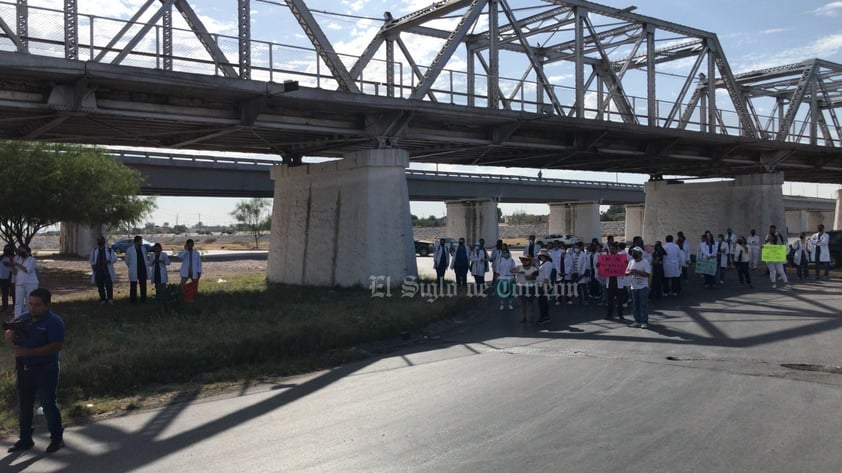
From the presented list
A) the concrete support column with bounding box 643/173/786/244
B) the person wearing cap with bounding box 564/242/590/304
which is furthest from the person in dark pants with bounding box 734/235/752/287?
the concrete support column with bounding box 643/173/786/244

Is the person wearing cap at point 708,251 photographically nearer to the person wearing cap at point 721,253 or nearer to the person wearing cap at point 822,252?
the person wearing cap at point 721,253

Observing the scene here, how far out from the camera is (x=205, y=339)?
11711 millimetres

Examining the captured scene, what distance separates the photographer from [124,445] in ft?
22.0

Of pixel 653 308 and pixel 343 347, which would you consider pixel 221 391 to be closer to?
pixel 343 347

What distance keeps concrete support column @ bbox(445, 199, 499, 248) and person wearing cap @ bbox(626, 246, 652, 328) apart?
46714 millimetres

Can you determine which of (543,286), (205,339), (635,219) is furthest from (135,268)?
(635,219)

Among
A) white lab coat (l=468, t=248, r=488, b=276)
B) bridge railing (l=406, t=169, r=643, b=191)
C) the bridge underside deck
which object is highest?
bridge railing (l=406, t=169, r=643, b=191)

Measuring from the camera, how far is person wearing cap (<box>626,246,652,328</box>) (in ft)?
43.8

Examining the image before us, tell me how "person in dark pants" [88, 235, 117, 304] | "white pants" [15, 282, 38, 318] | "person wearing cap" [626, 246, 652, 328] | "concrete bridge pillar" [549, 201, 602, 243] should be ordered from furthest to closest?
"concrete bridge pillar" [549, 201, 602, 243] → "person in dark pants" [88, 235, 117, 304] → "person wearing cap" [626, 246, 652, 328] → "white pants" [15, 282, 38, 318]

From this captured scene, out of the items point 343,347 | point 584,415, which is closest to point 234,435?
point 584,415

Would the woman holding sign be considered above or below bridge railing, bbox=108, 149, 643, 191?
below

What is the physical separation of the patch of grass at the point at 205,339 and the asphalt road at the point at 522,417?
1157 mm

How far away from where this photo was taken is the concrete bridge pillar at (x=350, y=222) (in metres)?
19.6

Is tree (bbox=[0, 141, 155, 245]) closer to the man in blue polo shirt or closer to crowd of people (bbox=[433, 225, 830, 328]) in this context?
crowd of people (bbox=[433, 225, 830, 328])
